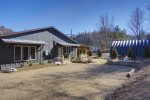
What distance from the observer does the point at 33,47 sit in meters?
18.9

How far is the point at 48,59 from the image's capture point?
69.9ft

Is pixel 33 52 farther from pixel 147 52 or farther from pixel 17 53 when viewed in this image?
pixel 147 52

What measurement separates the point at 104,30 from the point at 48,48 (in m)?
32.2

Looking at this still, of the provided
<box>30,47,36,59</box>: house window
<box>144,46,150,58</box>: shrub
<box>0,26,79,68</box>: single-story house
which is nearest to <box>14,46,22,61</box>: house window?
<box>0,26,79,68</box>: single-story house

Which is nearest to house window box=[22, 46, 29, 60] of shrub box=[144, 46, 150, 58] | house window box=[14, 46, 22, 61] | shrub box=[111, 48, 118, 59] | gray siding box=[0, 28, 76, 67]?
house window box=[14, 46, 22, 61]

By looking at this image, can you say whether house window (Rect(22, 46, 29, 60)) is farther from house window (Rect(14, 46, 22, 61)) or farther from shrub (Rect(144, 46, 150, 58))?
shrub (Rect(144, 46, 150, 58))

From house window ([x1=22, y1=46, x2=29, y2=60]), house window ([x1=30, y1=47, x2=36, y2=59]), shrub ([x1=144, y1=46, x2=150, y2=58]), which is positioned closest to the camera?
house window ([x1=22, y1=46, x2=29, y2=60])

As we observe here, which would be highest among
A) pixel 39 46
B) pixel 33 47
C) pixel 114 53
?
pixel 39 46

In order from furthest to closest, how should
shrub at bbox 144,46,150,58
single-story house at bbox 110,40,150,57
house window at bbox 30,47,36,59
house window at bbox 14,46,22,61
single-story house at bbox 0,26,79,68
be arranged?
single-story house at bbox 110,40,150,57 < shrub at bbox 144,46,150,58 < house window at bbox 30,47,36,59 < house window at bbox 14,46,22,61 < single-story house at bbox 0,26,79,68

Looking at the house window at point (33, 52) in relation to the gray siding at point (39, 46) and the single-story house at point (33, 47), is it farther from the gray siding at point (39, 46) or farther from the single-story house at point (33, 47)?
the gray siding at point (39, 46)

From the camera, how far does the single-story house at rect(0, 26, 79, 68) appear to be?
52.3 ft

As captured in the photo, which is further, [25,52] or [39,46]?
[39,46]

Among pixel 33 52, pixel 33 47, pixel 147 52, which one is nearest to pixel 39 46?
pixel 33 47

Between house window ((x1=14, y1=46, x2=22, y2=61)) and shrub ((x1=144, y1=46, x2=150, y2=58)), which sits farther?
shrub ((x1=144, y1=46, x2=150, y2=58))
